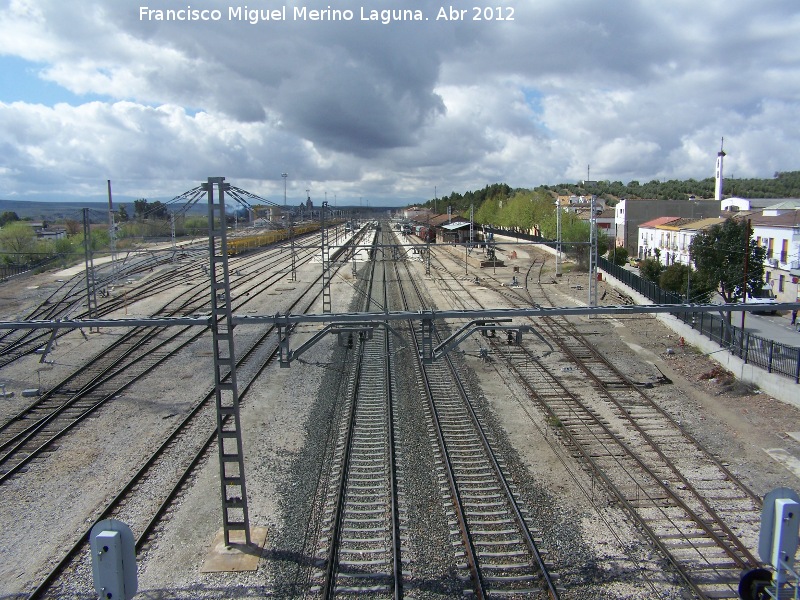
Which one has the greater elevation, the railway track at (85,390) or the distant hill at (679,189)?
the distant hill at (679,189)

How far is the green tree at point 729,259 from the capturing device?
22750mm

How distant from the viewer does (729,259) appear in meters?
23.1

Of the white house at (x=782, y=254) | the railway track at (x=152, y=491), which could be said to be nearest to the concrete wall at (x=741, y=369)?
the white house at (x=782, y=254)

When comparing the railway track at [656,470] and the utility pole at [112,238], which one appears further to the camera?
the utility pole at [112,238]

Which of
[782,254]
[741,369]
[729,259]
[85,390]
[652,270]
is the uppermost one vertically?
[729,259]

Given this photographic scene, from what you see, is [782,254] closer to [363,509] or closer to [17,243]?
[363,509]

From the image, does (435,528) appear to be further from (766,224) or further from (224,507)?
(766,224)

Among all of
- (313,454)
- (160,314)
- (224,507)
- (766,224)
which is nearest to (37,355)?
(160,314)

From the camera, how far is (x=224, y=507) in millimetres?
7961

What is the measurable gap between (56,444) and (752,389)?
16033 mm

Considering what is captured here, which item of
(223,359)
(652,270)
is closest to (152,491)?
(223,359)

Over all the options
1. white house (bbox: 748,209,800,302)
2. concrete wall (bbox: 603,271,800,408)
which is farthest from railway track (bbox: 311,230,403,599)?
white house (bbox: 748,209,800,302)

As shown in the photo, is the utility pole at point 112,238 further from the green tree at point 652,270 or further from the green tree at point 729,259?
the green tree at point 652,270

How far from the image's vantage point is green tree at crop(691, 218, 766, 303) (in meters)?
22.8
